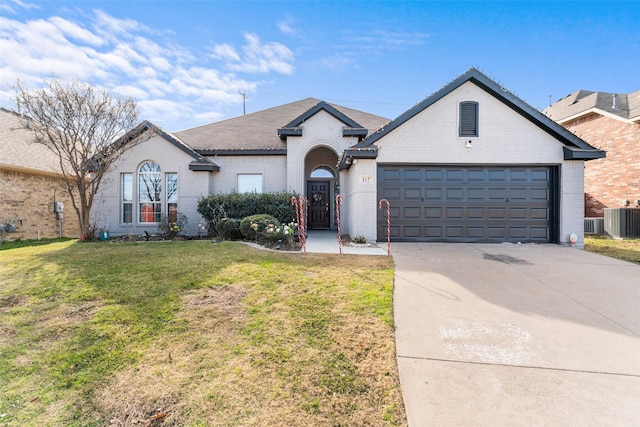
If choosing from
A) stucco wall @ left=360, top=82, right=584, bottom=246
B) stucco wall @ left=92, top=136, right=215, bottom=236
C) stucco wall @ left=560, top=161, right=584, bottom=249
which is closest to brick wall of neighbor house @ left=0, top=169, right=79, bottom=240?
stucco wall @ left=92, top=136, right=215, bottom=236

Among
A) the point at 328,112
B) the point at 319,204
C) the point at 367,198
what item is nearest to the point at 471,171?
the point at 367,198

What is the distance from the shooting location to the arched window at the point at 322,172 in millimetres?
15000

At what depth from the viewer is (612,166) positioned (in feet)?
47.4

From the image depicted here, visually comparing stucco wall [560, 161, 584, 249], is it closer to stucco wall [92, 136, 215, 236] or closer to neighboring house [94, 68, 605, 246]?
neighboring house [94, 68, 605, 246]

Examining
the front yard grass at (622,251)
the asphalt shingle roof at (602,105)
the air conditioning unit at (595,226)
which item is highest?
the asphalt shingle roof at (602,105)

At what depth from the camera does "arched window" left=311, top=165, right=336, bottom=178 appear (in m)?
15.0

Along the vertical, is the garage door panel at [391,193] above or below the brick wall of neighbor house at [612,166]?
below

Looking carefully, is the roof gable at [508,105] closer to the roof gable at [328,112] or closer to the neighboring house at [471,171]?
the neighboring house at [471,171]

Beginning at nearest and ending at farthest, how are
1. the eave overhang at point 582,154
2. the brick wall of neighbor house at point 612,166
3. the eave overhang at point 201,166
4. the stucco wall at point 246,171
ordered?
the eave overhang at point 582,154 → the eave overhang at point 201,166 → the stucco wall at point 246,171 → the brick wall of neighbor house at point 612,166

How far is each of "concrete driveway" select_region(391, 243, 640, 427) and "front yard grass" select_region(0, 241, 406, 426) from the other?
319mm

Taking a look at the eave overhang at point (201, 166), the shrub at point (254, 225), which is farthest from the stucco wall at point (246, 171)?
the shrub at point (254, 225)

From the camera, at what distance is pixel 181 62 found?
39.5ft

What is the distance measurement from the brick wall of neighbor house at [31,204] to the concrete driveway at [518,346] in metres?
16.0

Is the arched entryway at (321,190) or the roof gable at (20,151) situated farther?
the arched entryway at (321,190)
